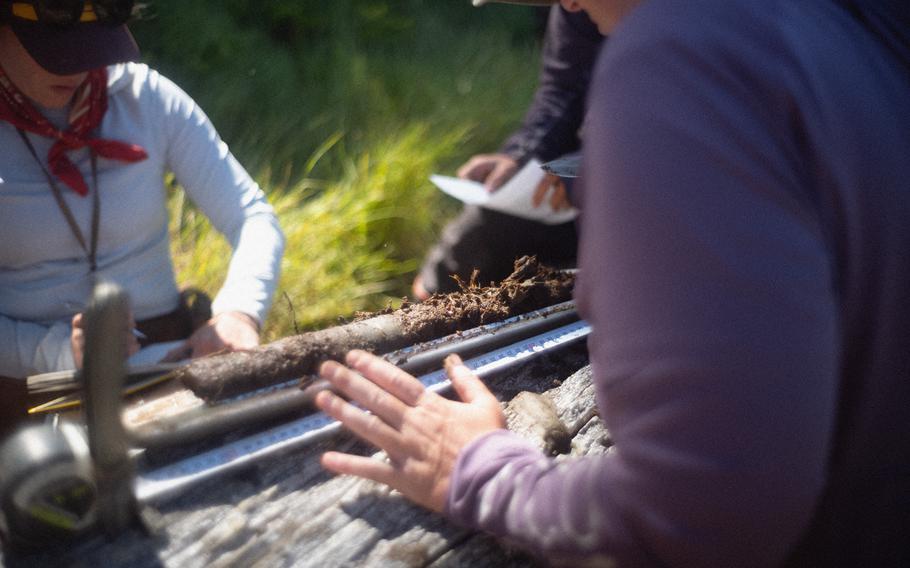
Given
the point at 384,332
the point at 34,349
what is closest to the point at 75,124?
the point at 34,349

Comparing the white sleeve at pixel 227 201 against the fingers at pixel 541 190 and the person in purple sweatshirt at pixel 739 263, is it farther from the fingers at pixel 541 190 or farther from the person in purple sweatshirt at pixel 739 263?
the person in purple sweatshirt at pixel 739 263

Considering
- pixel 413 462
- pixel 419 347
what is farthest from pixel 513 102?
pixel 413 462

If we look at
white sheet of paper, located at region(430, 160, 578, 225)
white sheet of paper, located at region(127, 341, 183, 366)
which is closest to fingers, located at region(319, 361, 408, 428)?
white sheet of paper, located at region(127, 341, 183, 366)

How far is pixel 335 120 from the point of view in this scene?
536 centimetres

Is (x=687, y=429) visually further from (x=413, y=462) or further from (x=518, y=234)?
(x=518, y=234)

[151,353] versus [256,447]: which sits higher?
[256,447]

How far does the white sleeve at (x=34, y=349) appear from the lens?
209 cm

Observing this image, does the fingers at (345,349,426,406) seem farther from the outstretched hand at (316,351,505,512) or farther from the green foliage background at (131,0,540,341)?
the green foliage background at (131,0,540,341)

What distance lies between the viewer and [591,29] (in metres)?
3.11

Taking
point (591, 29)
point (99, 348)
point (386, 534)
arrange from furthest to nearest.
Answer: point (591, 29) → point (386, 534) → point (99, 348)

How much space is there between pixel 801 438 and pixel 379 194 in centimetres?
405

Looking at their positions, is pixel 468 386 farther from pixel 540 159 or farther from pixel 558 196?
pixel 540 159

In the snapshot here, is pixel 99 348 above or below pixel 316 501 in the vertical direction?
above

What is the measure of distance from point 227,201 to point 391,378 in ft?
4.90
